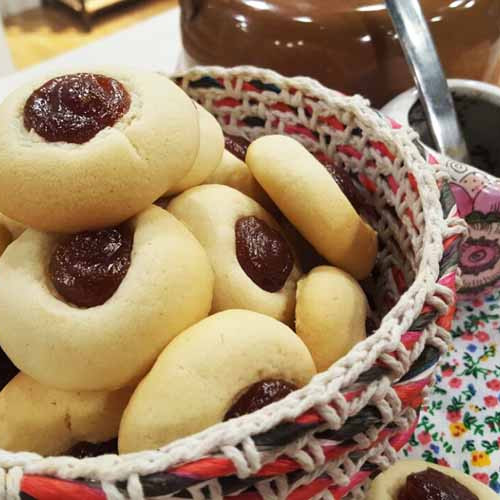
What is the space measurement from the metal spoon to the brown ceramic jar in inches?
1.7

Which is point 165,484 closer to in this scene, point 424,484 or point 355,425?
point 355,425

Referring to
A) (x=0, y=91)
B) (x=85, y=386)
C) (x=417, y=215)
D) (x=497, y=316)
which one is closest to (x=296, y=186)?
(x=417, y=215)

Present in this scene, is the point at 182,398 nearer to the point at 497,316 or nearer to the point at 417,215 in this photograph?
the point at 417,215

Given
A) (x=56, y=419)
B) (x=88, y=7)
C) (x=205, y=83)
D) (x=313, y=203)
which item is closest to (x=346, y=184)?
(x=313, y=203)

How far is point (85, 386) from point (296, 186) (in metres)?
0.20

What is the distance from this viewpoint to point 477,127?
0.71 meters

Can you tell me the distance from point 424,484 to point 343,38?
466 millimetres

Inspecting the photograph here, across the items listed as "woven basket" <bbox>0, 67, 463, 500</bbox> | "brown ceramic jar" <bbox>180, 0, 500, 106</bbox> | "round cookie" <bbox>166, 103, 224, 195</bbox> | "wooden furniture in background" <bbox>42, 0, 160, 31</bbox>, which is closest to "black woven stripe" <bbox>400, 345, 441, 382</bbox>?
"woven basket" <bbox>0, 67, 463, 500</bbox>

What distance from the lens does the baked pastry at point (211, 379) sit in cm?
35

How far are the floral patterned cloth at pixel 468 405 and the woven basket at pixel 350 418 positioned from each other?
0.41 ft

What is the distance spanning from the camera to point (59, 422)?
0.40 m

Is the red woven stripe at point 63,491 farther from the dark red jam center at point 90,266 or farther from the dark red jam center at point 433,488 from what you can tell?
the dark red jam center at point 433,488

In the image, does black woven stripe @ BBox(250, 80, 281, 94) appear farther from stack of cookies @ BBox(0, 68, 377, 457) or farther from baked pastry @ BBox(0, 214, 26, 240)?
baked pastry @ BBox(0, 214, 26, 240)

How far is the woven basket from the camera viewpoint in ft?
0.96
